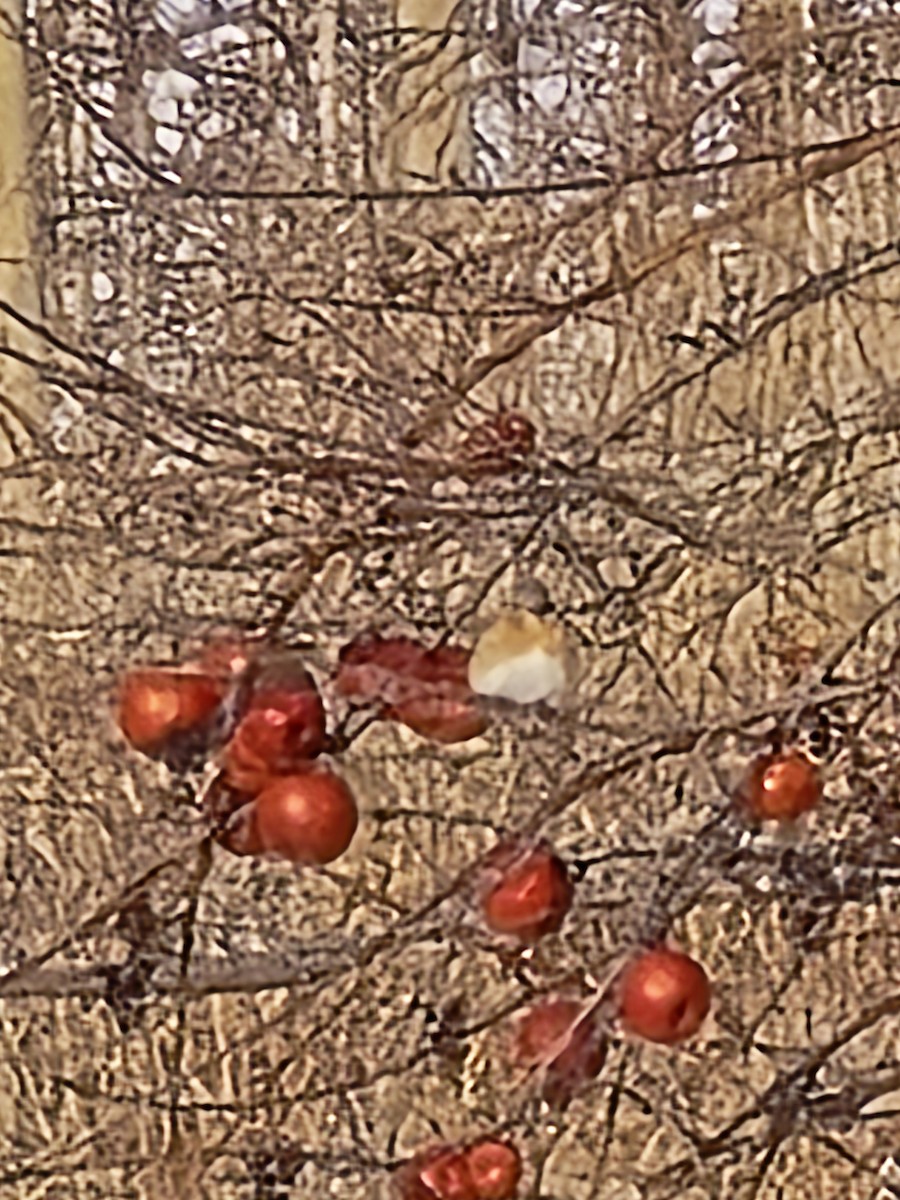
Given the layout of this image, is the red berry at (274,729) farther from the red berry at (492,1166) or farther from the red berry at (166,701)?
the red berry at (492,1166)

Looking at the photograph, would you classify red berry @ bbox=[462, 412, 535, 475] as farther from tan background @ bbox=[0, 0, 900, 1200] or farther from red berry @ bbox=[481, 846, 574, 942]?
red berry @ bbox=[481, 846, 574, 942]

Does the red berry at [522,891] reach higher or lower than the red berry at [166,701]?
lower

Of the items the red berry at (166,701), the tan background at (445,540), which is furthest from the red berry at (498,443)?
the red berry at (166,701)

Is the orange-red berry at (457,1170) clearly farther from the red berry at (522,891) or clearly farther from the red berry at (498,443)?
the red berry at (498,443)

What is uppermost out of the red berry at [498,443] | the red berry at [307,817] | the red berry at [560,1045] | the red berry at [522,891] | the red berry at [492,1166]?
the red berry at [498,443]

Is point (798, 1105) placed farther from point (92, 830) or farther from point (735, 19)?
point (735, 19)

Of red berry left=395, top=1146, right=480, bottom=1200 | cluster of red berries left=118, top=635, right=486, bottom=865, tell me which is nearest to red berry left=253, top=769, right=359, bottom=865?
cluster of red berries left=118, top=635, right=486, bottom=865

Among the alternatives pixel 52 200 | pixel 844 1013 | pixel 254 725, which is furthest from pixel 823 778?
pixel 52 200

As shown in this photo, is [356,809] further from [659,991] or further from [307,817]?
[659,991]
